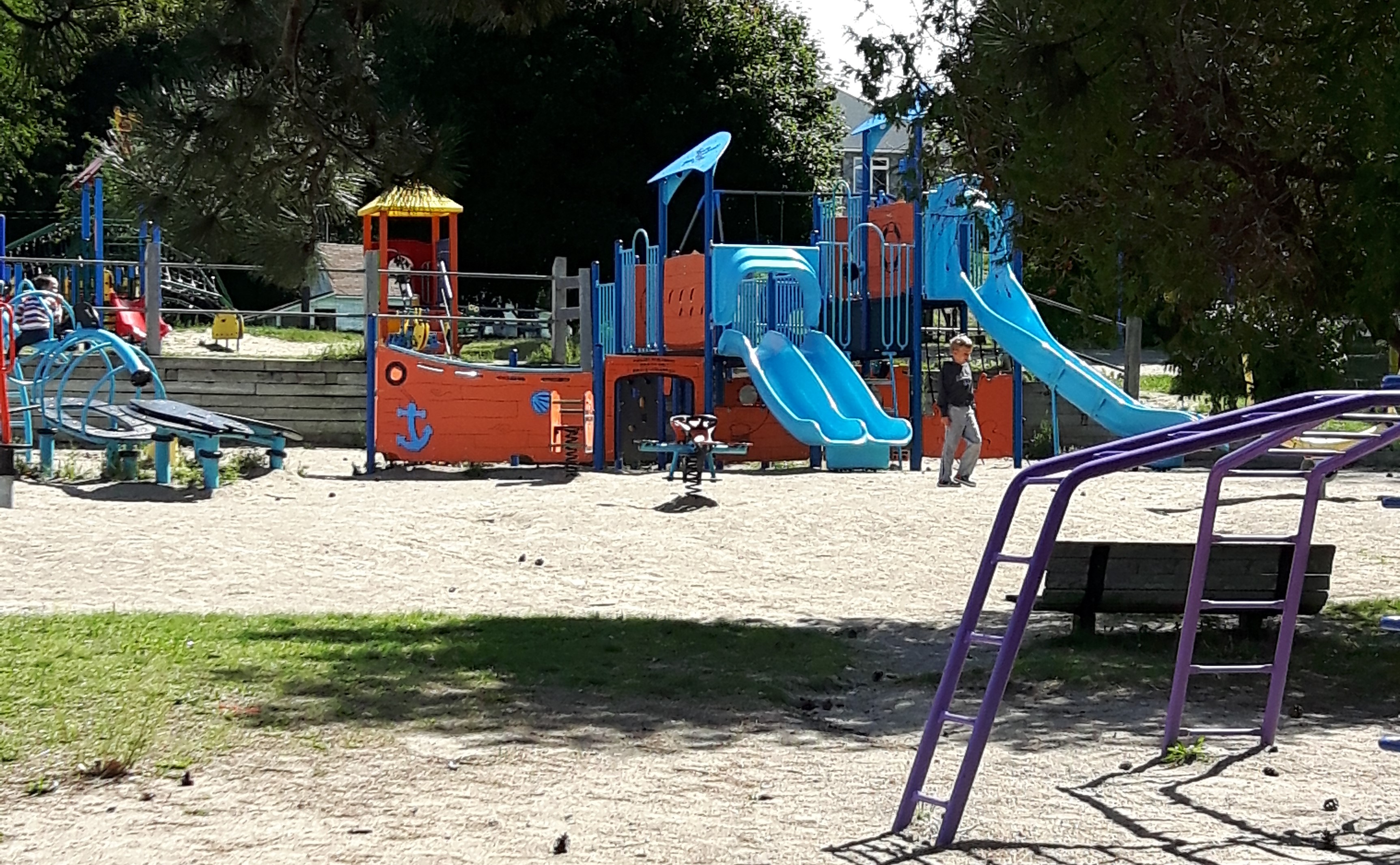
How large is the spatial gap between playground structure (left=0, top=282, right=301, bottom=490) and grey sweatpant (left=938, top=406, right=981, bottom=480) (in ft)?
21.7

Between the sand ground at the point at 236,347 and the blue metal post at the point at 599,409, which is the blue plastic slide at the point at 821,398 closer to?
the blue metal post at the point at 599,409

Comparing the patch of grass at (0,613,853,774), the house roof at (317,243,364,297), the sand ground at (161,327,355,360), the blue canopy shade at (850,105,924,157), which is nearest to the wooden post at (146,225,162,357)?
the sand ground at (161,327,355,360)

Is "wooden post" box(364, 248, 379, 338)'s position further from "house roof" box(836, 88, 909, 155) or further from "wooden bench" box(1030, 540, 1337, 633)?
"house roof" box(836, 88, 909, 155)

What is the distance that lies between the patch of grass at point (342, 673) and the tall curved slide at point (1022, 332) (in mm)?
11748

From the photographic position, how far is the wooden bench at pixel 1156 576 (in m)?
8.57

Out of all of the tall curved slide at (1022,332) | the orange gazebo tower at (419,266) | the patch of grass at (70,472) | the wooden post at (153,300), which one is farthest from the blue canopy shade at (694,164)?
the patch of grass at (70,472)

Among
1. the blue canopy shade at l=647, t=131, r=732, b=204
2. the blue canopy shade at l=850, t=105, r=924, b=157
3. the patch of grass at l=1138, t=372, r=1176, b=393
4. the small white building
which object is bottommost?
the patch of grass at l=1138, t=372, r=1176, b=393

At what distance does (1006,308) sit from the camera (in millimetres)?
22266

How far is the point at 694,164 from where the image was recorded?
21.7 meters

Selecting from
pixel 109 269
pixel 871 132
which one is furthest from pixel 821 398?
pixel 109 269

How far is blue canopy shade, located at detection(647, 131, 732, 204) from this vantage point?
21266mm

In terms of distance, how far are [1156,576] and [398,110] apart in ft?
14.5

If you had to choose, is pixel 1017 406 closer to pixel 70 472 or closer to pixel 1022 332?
pixel 1022 332

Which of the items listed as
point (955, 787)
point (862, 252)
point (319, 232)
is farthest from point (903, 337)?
point (955, 787)
